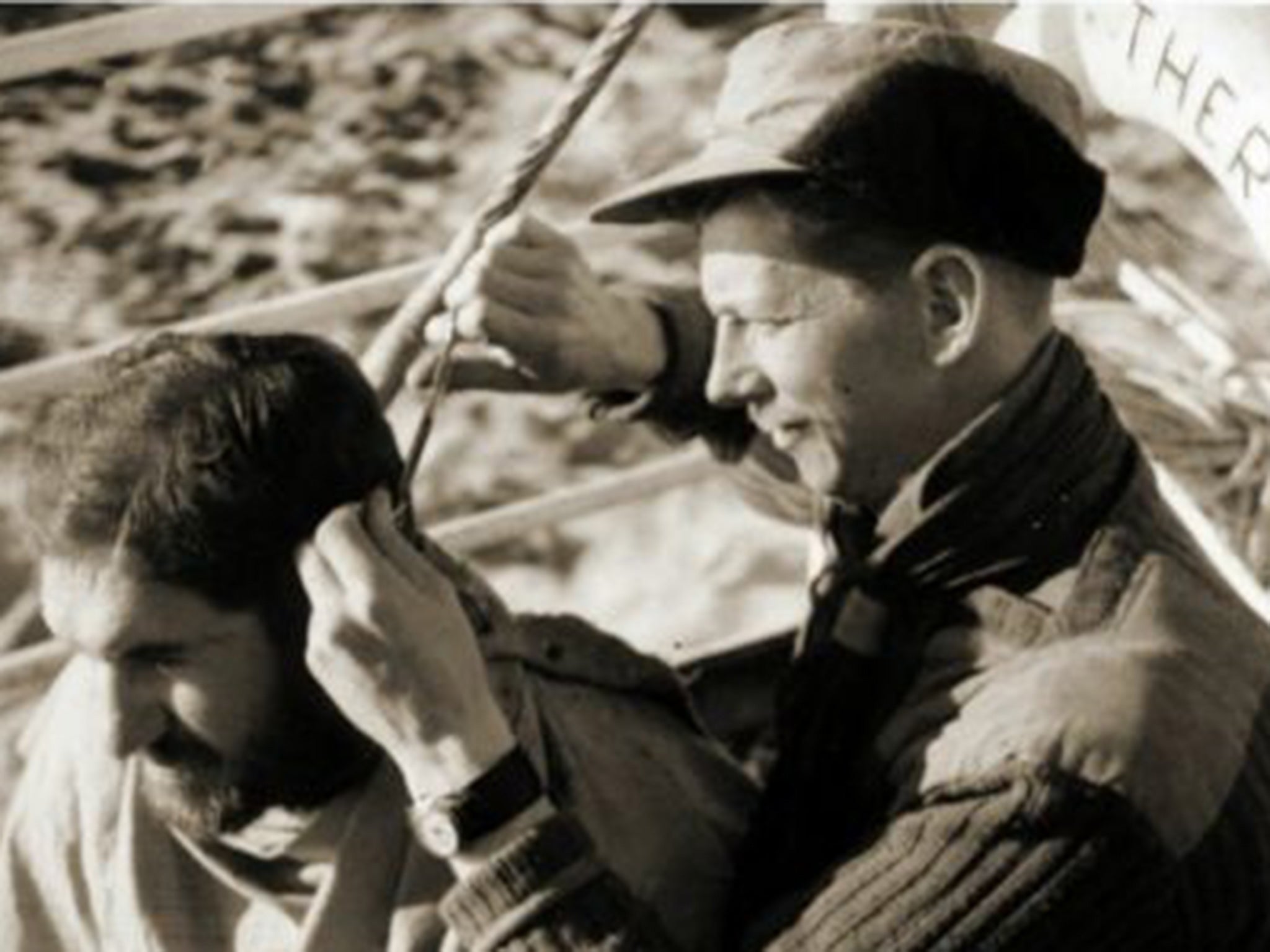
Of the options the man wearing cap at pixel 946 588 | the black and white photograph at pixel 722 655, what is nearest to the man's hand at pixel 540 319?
the black and white photograph at pixel 722 655

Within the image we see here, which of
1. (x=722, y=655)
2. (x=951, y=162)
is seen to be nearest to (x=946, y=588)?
(x=951, y=162)

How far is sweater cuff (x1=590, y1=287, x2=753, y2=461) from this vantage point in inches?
102

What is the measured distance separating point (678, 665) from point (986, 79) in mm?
883

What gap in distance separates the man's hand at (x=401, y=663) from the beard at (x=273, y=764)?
0.18m

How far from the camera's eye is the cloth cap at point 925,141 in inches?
81.4

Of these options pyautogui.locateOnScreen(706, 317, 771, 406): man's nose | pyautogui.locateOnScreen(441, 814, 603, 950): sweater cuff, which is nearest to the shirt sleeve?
pyautogui.locateOnScreen(441, 814, 603, 950): sweater cuff

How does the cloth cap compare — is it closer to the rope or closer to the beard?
the rope

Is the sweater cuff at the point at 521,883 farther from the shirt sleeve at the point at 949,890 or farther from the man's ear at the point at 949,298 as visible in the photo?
the man's ear at the point at 949,298

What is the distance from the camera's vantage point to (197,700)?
214 cm

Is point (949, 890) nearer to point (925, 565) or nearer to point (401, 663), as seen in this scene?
point (925, 565)

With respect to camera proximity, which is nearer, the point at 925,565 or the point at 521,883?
the point at 521,883

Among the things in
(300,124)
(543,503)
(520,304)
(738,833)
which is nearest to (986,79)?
(520,304)

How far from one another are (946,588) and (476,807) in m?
0.41

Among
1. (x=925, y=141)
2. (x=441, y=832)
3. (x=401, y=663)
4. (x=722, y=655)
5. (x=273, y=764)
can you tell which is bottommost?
(x=722, y=655)
